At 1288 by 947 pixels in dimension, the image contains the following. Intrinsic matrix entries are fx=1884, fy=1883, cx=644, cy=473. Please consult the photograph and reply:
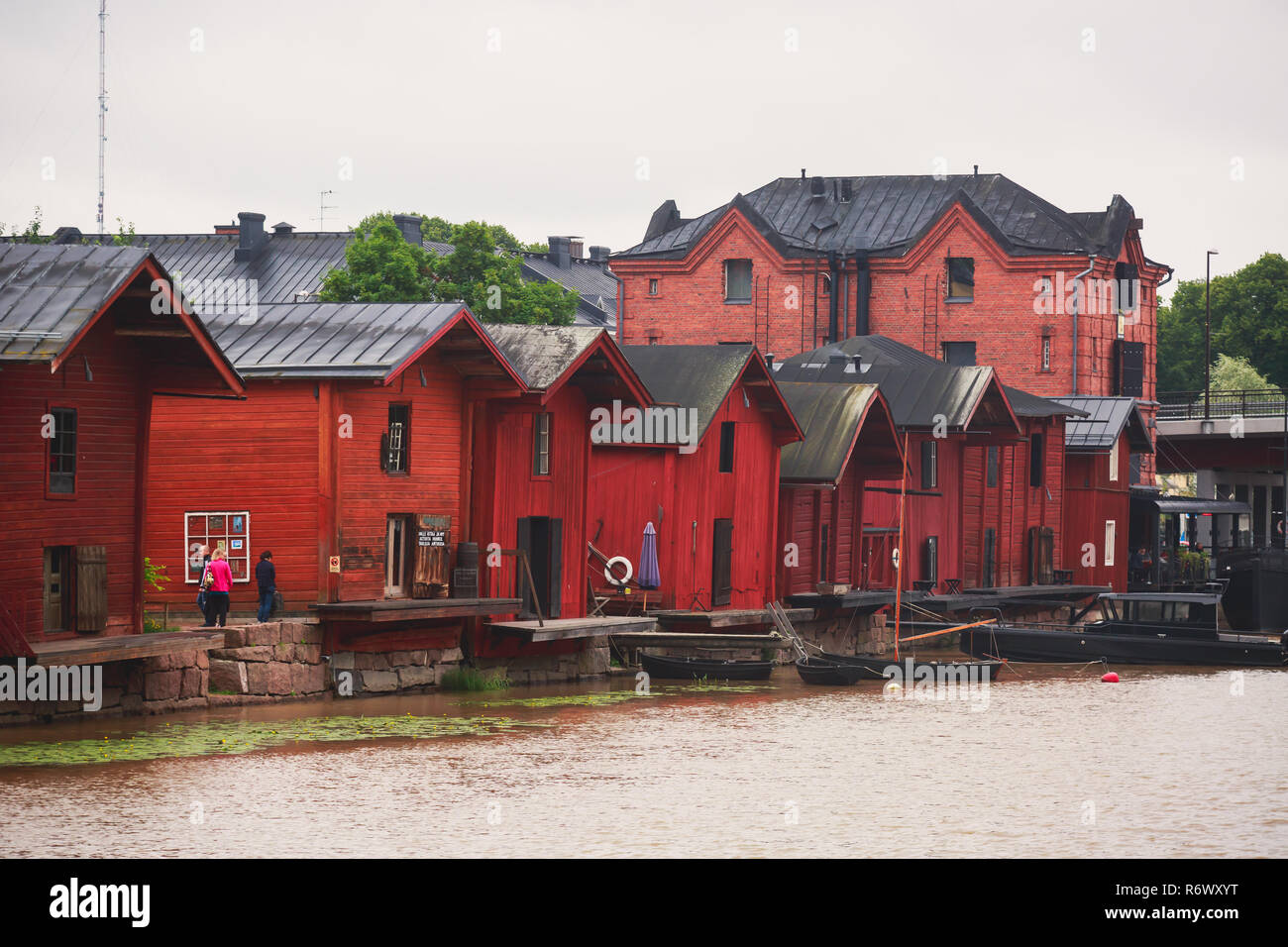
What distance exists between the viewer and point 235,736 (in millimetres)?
27141

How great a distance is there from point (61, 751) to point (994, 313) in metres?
54.9

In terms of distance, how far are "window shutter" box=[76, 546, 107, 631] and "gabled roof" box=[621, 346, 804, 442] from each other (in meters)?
16.4

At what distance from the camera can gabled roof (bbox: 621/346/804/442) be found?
42.5 m

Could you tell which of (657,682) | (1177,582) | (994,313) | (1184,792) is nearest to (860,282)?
(994,313)

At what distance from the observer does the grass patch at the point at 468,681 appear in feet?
115

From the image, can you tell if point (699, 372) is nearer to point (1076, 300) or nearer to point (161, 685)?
point (161, 685)

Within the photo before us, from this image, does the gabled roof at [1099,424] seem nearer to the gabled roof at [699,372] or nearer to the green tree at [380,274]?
the green tree at [380,274]

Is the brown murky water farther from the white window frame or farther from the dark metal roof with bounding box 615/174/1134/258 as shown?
the dark metal roof with bounding box 615/174/1134/258

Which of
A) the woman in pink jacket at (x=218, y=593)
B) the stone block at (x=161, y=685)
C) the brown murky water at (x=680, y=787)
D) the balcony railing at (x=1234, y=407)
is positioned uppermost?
the balcony railing at (x=1234, y=407)

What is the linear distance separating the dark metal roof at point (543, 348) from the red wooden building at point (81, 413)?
7.87 meters

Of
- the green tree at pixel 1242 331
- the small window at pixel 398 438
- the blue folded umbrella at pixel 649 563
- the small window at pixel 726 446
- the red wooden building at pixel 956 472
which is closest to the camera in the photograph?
the small window at pixel 398 438

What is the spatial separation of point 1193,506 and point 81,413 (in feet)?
187

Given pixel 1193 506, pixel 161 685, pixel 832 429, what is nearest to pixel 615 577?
pixel 832 429

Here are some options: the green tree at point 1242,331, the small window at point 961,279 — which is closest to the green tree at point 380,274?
the small window at point 961,279
